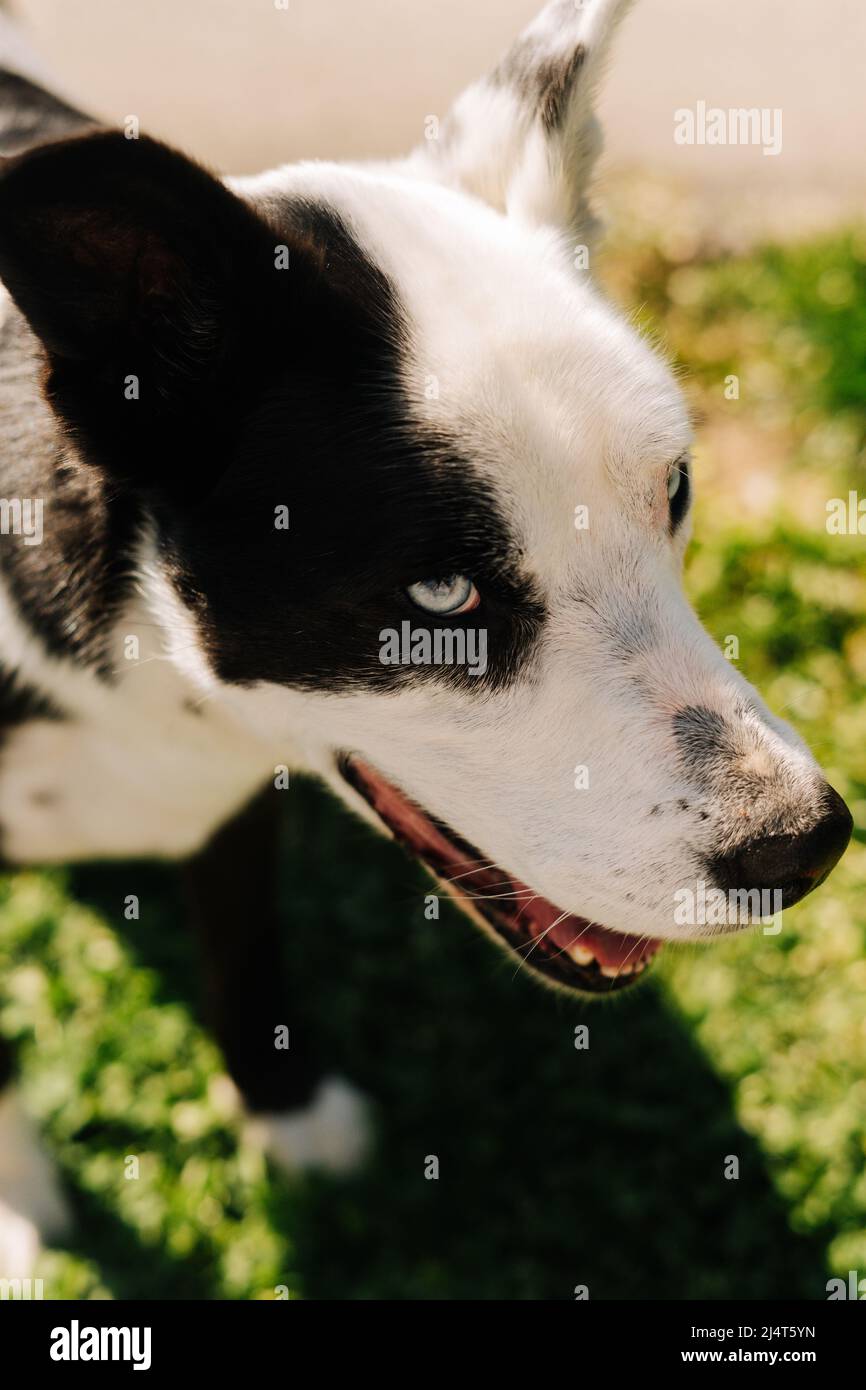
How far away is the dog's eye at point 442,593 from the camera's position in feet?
5.88

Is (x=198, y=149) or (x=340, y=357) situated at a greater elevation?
(x=198, y=149)

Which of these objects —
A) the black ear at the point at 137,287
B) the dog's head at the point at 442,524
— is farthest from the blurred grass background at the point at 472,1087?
the black ear at the point at 137,287

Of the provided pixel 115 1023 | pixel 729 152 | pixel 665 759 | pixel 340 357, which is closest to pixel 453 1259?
pixel 115 1023

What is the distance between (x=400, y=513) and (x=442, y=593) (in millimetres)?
133

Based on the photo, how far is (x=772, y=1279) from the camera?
9.04 feet

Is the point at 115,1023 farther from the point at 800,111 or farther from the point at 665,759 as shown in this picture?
the point at 800,111

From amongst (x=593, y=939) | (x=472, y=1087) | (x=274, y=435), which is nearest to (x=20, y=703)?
(x=274, y=435)

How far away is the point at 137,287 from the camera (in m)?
1.74

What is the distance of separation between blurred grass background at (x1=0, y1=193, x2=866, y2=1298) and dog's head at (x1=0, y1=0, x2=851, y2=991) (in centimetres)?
77

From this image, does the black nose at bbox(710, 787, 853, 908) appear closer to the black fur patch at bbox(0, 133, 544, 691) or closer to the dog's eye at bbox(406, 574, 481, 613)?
the black fur patch at bbox(0, 133, 544, 691)

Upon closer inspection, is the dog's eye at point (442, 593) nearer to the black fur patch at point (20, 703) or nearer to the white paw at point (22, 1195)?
the black fur patch at point (20, 703)

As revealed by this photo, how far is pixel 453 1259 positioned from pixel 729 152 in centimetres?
449
